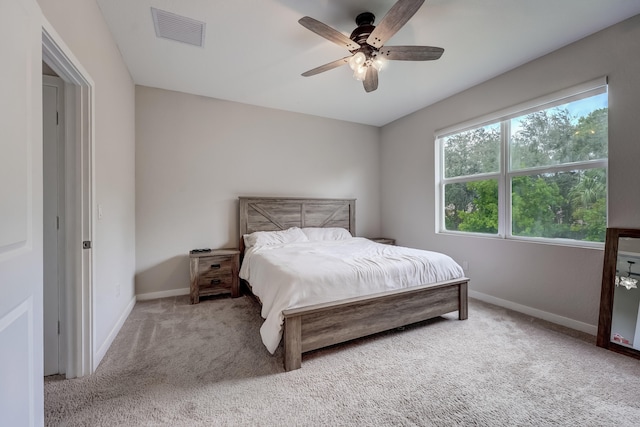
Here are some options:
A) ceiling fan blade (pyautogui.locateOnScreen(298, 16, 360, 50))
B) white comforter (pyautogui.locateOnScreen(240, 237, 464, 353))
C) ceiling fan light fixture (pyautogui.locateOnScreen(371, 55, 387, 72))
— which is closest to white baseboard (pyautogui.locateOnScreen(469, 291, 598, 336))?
white comforter (pyautogui.locateOnScreen(240, 237, 464, 353))

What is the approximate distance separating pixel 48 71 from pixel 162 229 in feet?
6.58

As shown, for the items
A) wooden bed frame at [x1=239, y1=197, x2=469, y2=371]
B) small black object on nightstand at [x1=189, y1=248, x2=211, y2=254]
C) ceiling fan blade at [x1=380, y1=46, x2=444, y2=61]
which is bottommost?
wooden bed frame at [x1=239, y1=197, x2=469, y2=371]

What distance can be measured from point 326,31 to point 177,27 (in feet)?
4.45

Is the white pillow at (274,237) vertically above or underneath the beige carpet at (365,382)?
above

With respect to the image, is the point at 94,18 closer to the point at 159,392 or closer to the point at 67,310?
the point at 67,310

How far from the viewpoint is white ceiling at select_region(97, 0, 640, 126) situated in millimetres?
2023

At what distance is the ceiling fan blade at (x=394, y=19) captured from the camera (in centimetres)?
158

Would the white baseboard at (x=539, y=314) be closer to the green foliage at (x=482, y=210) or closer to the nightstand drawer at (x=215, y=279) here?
the green foliage at (x=482, y=210)

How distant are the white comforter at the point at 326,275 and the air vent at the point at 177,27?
2146 millimetres

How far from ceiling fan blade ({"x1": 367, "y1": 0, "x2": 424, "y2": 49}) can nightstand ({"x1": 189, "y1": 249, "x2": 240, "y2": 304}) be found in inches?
109

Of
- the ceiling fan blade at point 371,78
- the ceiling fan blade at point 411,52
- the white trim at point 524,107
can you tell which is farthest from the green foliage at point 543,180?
the ceiling fan blade at point 371,78

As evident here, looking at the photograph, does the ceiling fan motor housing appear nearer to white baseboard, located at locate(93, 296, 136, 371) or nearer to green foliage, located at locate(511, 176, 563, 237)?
green foliage, located at locate(511, 176, 563, 237)

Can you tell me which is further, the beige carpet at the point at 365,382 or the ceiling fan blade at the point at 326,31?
the ceiling fan blade at the point at 326,31

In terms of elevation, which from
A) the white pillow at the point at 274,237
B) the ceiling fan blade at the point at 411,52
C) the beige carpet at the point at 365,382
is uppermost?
the ceiling fan blade at the point at 411,52
